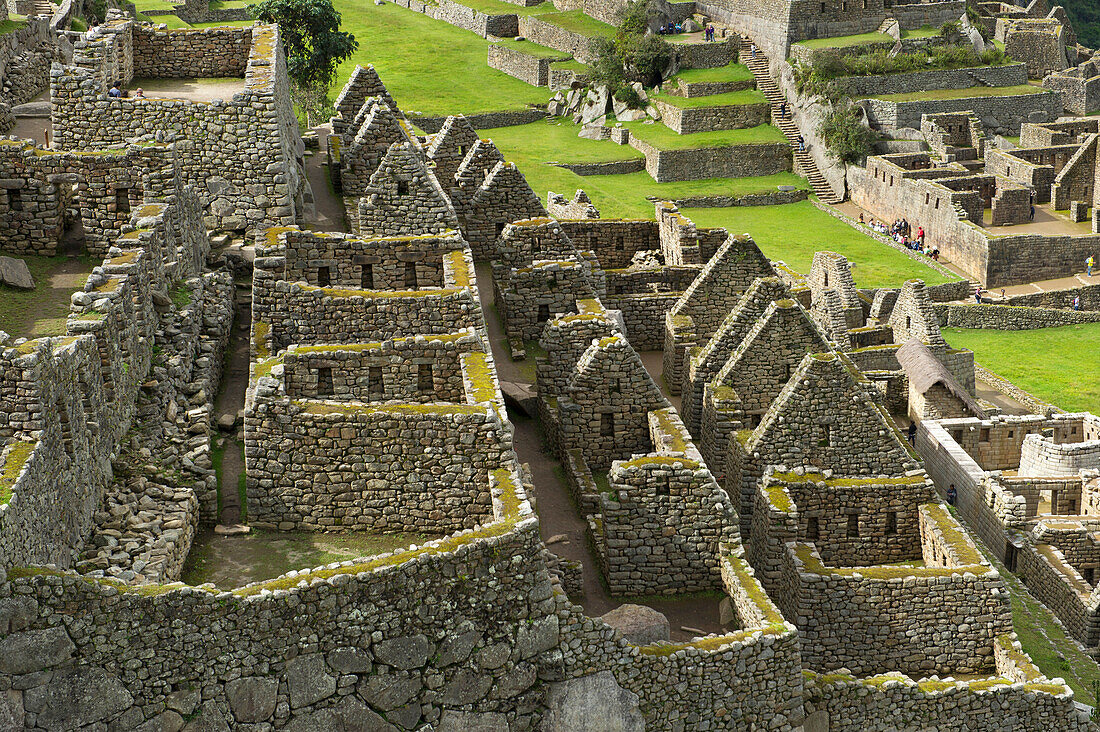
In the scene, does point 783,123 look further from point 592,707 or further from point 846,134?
point 592,707

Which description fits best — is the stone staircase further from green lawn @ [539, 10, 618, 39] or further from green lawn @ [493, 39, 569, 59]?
green lawn @ [493, 39, 569, 59]

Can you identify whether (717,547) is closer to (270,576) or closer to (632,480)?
(632,480)

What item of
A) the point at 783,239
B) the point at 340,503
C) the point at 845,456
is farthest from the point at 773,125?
the point at 340,503

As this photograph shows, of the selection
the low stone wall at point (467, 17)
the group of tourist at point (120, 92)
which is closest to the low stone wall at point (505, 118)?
the low stone wall at point (467, 17)

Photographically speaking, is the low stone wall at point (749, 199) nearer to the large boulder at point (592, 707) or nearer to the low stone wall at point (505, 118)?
the low stone wall at point (505, 118)

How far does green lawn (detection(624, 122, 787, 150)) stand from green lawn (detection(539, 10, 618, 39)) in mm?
13170

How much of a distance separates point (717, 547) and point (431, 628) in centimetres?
598

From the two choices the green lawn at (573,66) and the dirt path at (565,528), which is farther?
the green lawn at (573,66)

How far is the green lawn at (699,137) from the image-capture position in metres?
88.4

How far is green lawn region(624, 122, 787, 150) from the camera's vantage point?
88438mm

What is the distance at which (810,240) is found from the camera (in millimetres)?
75500

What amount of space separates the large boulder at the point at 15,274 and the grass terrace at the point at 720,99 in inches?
3025

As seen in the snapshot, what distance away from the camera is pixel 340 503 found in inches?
627

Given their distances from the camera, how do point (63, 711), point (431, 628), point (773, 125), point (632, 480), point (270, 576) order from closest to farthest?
1. point (63, 711)
2. point (431, 628)
3. point (270, 576)
4. point (632, 480)
5. point (773, 125)
